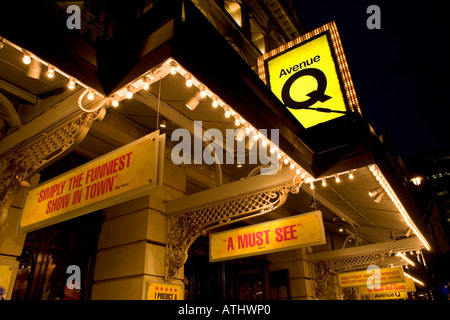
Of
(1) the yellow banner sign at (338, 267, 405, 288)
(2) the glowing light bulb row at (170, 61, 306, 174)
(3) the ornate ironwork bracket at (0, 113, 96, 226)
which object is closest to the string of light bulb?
(2) the glowing light bulb row at (170, 61, 306, 174)

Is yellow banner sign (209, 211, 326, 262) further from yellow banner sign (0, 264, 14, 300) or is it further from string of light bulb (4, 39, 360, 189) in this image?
yellow banner sign (0, 264, 14, 300)

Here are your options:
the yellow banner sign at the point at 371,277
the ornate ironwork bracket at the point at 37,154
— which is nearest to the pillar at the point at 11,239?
the ornate ironwork bracket at the point at 37,154

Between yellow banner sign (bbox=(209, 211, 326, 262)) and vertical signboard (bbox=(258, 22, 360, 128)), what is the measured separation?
5.76 feet

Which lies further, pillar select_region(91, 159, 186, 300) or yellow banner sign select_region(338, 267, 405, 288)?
yellow banner sign select_region(338, 267, 405, 288)

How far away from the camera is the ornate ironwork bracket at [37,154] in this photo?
330 centimetres

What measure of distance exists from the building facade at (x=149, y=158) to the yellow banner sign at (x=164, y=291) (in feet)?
0.09

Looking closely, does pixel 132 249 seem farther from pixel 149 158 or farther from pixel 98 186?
pixel 149 158

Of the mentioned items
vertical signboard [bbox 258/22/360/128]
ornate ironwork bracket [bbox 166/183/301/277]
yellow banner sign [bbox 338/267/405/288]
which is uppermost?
vertical signboard [bbox 258/22/360/128]

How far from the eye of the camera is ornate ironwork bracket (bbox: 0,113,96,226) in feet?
10.8

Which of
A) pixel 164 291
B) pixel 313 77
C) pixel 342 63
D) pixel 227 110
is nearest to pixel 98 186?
pixel 227 110

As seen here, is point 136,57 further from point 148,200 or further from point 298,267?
point 298,267

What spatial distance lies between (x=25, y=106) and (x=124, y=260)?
329cm

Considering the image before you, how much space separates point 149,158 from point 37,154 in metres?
1.83
